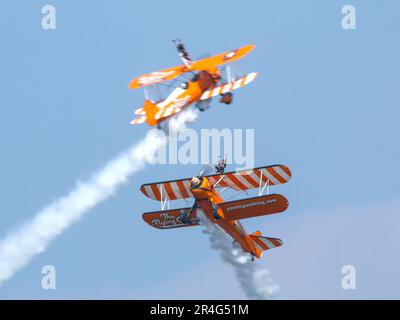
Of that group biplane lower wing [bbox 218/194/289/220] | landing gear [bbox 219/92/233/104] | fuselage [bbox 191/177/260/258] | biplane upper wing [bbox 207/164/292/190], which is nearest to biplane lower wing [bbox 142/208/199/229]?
fuselage [bbox 191/177/260/258]

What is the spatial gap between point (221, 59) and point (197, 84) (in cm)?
138

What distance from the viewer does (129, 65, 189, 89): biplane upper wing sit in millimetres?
50875

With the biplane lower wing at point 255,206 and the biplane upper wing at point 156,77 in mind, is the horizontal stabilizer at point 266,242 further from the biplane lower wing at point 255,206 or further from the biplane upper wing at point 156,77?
the biplane upper wing at point 156,77

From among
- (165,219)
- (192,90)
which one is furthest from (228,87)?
(165,219)

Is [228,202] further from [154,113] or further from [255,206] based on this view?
[154,113]

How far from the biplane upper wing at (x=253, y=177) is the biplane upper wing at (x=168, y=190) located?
6.29 feet

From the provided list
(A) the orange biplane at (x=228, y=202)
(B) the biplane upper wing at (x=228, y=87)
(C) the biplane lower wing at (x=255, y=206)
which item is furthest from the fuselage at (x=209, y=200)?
(B) the biplane upper wing at (x=228, y=87)

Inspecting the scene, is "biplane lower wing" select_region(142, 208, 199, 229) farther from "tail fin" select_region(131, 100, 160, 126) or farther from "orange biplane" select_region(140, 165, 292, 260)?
Result: "tail fin" select_region(131, 100, 160, 126)

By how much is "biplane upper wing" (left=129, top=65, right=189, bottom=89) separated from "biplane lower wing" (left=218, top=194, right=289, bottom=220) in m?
5.91

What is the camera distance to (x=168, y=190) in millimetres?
51219

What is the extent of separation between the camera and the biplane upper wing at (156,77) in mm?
50875

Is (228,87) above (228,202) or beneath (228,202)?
above
